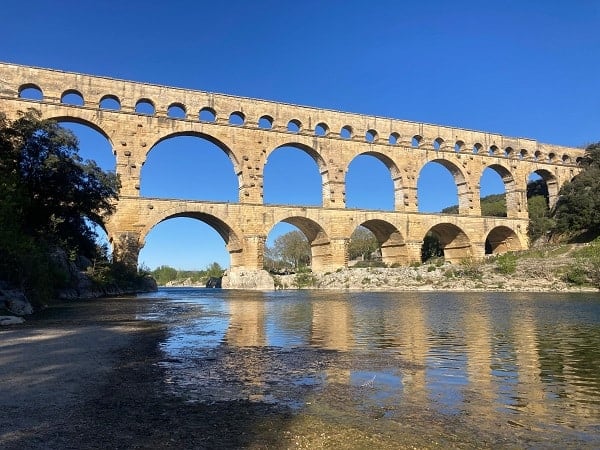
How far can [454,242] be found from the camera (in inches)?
1587

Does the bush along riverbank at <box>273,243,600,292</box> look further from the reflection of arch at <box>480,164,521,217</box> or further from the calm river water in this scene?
the calm river water

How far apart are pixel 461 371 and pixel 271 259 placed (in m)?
62.7

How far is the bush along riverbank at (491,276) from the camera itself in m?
23.2

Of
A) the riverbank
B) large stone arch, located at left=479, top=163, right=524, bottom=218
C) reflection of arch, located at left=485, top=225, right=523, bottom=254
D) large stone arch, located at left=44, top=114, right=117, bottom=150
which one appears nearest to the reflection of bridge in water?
the riverbank

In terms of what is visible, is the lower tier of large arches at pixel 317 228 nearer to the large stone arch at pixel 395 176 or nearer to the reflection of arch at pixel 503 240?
the reflection of arch at pixel 503 240

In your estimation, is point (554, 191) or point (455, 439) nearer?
point (455, 439)

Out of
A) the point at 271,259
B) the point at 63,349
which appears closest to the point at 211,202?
the point at 63,349

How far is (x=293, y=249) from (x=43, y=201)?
146 ft

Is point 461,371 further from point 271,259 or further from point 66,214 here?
point 271,259

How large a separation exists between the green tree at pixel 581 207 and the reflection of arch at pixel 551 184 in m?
4.40

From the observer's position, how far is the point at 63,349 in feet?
20.6

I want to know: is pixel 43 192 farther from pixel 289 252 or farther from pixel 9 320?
pixel 289 252

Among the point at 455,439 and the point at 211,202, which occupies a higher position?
the point at 211,202

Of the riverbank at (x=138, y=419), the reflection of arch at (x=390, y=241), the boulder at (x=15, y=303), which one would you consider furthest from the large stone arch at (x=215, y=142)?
the riverbank at (x=138, y=419)
